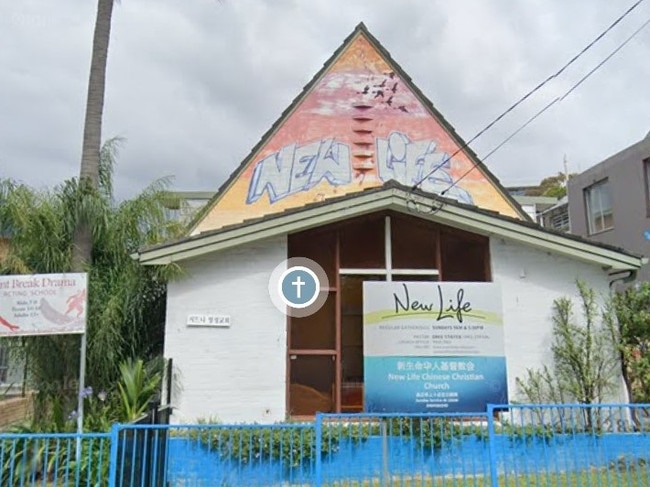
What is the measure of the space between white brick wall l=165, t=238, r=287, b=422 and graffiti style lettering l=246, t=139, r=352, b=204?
11.4ft

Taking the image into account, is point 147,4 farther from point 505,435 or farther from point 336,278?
point 505,435

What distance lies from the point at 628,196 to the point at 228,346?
1486cm

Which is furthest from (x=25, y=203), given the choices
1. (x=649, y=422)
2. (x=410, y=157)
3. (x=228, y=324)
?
(x=649, y=422)

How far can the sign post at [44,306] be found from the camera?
772 centimetres

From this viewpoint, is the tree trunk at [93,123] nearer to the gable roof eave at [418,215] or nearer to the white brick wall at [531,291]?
the gable roof eave at [418,215]

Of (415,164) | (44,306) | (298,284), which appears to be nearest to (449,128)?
(415,164)

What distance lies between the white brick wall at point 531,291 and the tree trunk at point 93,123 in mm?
7040

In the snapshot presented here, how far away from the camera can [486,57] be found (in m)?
9.42

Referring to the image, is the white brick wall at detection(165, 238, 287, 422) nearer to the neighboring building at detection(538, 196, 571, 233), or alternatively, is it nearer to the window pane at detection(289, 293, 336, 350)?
the window pane at detection(289, 293, 336, 350)

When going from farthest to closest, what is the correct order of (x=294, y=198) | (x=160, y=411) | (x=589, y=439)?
(x=294, y=198), (x=589, y=439), (x=160, y=411)

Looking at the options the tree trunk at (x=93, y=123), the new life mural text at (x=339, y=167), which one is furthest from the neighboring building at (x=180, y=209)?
the tree trunk at (x=93, y=123)

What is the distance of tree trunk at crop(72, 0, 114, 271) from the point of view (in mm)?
9172

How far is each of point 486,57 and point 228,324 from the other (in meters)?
6.31
